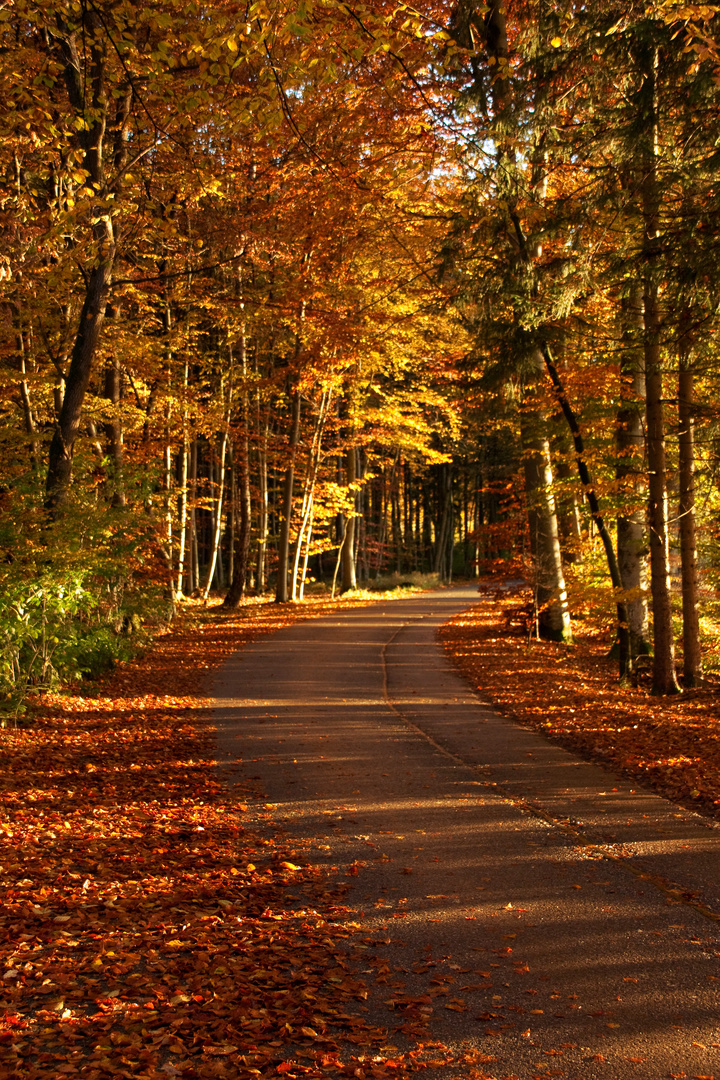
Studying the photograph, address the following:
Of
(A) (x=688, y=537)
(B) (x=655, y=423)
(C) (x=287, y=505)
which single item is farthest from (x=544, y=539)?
(C) (x=287, y=505)

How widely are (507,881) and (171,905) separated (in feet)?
6.86

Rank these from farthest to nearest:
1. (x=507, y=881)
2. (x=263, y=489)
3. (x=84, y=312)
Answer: (x=263, y=489), (x=84, y=312), (x=507, y=881)

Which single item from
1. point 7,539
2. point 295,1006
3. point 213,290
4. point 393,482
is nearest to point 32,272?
point 7,539

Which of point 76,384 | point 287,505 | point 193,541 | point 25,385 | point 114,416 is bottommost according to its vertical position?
point 193,541

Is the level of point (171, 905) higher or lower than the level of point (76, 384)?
lower

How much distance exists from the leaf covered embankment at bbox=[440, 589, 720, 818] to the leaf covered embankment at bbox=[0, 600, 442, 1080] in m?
3.72

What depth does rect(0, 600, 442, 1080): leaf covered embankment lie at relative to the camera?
3.37m

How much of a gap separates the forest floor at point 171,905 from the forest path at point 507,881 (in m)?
0.29

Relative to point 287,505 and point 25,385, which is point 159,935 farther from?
point 287,505

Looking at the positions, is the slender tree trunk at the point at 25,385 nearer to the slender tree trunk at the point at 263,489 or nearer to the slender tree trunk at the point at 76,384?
the slender tree trunk at the point at 76,384

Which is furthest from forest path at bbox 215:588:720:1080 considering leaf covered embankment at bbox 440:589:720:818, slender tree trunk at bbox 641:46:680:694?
slender tree trunk at bbox 641:46:680:694

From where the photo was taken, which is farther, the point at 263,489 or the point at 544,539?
the point at 263,489

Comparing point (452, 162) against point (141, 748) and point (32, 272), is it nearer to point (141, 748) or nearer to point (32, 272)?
point (32, 272)

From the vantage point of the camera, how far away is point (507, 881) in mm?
5262
